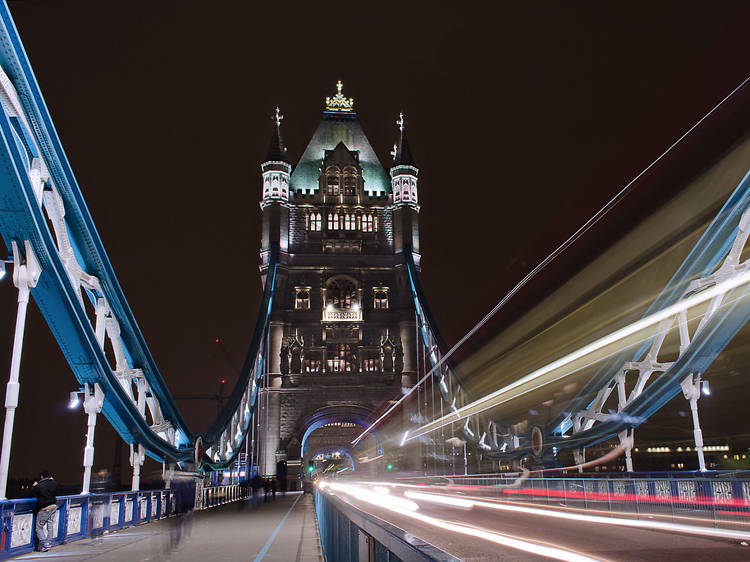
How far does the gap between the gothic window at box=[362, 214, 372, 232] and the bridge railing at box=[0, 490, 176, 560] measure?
36945mm

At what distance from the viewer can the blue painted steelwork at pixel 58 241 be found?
11555 mm

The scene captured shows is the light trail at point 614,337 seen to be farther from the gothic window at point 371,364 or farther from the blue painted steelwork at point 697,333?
the gothic window at point 371,364

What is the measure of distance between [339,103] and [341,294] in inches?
781

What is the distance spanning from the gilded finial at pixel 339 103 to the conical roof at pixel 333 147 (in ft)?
2.23

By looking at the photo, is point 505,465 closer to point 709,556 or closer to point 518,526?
point 518,526

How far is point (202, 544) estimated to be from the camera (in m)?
11.5

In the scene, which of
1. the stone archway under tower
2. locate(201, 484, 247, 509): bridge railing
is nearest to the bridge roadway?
locate(201, 484, 247, 509): bridge railing

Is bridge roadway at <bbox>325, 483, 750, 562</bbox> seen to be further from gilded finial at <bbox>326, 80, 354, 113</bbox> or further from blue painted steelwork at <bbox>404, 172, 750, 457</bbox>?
gilded finial at <bbox>326, 80, 354, 113</bbox>

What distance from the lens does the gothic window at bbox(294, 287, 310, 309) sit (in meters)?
52.1

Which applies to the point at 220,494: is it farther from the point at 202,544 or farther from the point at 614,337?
the point at 614,337

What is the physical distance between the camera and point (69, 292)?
525 inches

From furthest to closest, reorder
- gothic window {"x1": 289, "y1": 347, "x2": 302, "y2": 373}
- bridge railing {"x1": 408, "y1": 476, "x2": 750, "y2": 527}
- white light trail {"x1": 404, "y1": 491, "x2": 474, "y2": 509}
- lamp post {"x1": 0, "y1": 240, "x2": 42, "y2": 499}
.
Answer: gothic window {"x1": 289, "y1": 347, "x2": 302, "y2": 373} < white light trail {"x1": 404, "y1": 491, "x2": 474, "y2": 509} < bridge railing {"x1": 408, "y1": 476, "x2": 750, "y2": 527} < lamp post {"x1": 0, "y1": 240, "x2": 42, "y2": 499}

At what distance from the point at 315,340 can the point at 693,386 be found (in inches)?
1387

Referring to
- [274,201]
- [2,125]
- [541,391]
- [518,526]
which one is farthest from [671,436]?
[2,125]
